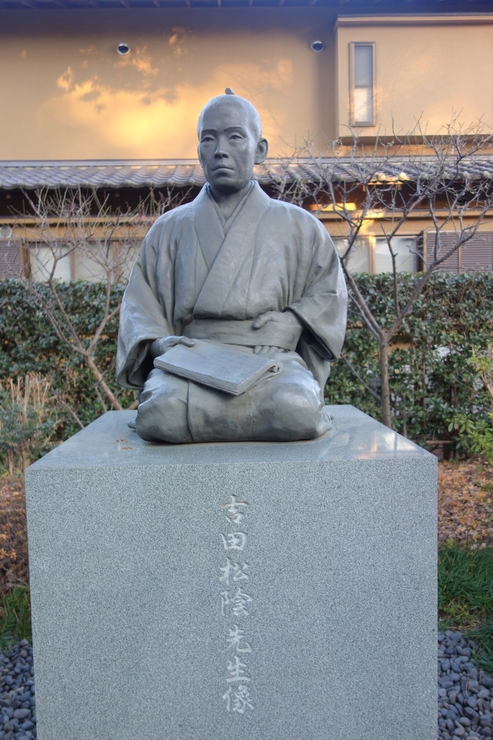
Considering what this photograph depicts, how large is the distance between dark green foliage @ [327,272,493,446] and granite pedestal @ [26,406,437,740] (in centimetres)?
397

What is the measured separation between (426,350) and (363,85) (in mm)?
5470

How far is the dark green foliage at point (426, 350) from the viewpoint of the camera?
6148mm

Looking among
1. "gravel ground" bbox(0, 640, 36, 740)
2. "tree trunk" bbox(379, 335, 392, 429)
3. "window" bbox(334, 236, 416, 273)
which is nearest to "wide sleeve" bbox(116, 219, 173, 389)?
"gravel ground" bbox(0, 640, 36, 740)

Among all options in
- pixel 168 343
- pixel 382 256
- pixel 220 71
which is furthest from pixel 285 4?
pixel 168 343

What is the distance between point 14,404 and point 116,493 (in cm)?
398

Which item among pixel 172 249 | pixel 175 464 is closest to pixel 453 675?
pixel 175 464

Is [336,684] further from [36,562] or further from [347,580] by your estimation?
[36,562]

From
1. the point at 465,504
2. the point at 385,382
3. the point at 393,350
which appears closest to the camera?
the point at 465,504

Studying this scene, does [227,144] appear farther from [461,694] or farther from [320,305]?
[461,694]

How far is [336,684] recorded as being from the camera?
2.21 metres

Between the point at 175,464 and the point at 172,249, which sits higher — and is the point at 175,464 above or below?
below

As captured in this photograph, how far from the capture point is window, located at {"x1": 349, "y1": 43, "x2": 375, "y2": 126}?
9602 mm

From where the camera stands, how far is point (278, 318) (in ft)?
9.01

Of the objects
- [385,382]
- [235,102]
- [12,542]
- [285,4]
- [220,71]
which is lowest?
[12,542]
